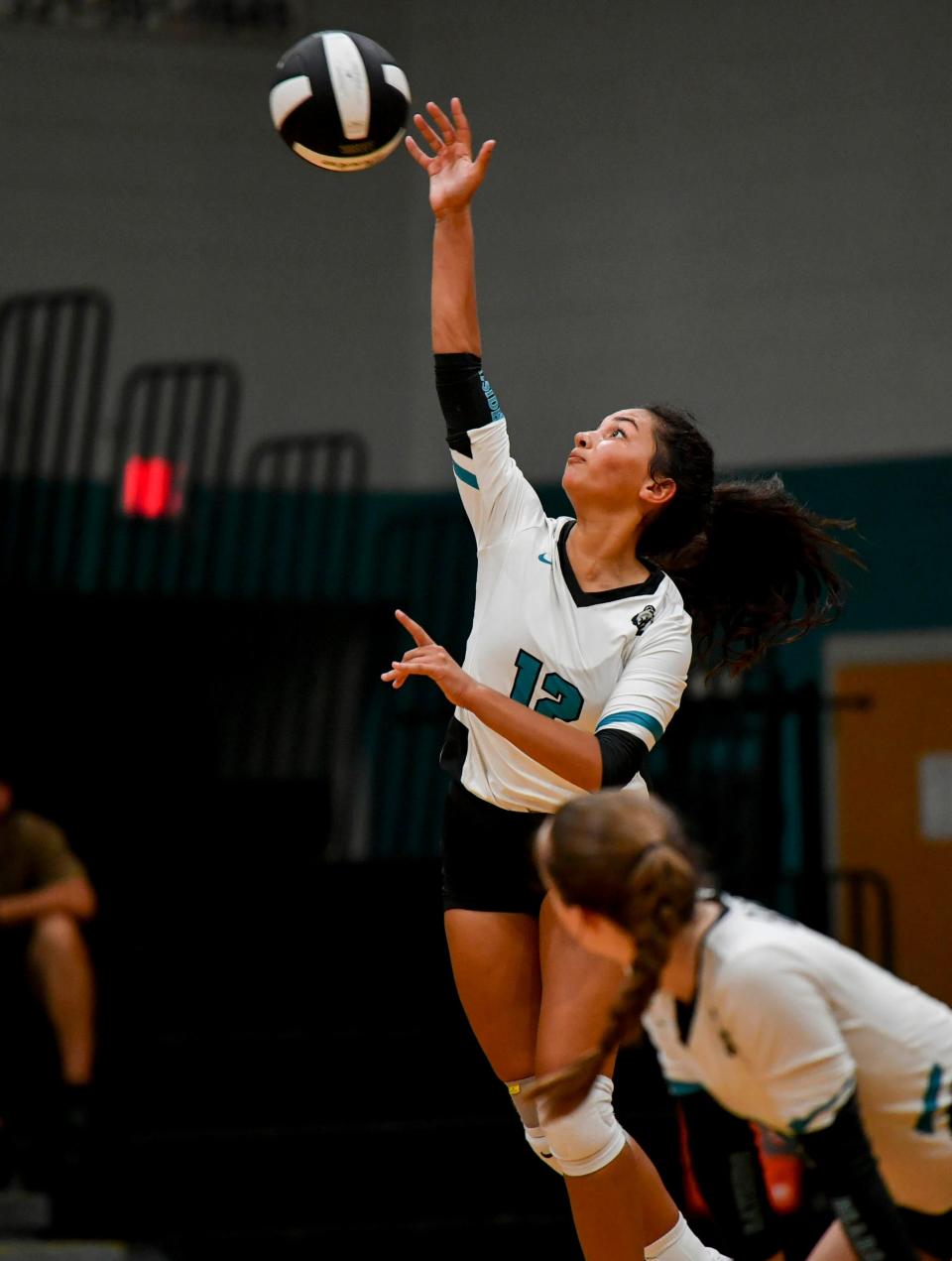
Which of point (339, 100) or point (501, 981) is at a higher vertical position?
point (339, 100)

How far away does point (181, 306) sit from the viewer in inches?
395

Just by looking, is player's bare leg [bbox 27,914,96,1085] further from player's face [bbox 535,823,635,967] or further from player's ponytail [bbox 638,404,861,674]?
player's face [bbox 535,823,635,967]

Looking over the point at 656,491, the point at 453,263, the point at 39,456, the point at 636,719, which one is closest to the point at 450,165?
the point at 453,263

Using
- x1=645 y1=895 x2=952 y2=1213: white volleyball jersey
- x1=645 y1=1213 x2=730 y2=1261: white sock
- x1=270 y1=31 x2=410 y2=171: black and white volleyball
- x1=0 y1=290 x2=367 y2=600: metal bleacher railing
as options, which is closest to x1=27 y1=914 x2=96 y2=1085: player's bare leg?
x1=0 y1=290 x2=367 y2=600: metal bleacher railing

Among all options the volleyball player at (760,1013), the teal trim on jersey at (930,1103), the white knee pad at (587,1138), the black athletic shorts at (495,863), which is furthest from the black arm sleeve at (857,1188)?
the black athletic shorts at (495,863)

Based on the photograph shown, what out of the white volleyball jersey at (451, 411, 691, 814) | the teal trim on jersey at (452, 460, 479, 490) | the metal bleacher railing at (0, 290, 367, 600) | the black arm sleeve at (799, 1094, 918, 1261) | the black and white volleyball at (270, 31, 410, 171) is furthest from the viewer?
the metal bleacher railing at (0, 290, 367, 600)

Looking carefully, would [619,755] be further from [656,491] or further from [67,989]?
[67,989]

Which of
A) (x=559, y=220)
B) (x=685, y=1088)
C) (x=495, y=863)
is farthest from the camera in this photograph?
(x=559, y=220)

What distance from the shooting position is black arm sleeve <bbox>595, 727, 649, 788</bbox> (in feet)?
11.0

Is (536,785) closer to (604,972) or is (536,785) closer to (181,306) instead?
(604,972)

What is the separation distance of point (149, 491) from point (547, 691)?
20.1ft

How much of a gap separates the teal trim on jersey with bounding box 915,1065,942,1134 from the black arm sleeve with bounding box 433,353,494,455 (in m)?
1.63

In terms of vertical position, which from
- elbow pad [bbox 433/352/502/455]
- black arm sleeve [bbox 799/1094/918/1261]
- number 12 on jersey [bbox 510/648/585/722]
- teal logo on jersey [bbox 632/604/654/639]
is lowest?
black arm sleeve [bbox 799/1094/918/1261]

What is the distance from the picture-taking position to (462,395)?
3.78 metres
